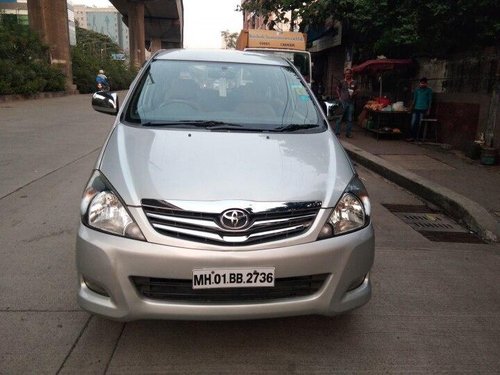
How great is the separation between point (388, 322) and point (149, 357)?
1.58 meters

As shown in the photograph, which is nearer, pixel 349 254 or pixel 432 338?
pixel 349 254

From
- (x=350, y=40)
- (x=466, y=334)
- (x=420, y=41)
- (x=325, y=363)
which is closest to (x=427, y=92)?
(x=420, y=41)

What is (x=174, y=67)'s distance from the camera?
412 centimetres

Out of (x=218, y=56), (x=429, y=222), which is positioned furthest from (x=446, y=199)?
(x=218, y=56)

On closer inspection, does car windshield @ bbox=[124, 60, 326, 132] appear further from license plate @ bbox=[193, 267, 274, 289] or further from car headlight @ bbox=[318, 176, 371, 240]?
license plate @ bbox=[193, 267, 274, 289]

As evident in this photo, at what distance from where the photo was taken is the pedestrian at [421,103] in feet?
35.4

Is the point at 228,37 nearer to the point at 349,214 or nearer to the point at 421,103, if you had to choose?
the point at 421,103

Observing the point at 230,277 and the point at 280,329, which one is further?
the point at 280,329

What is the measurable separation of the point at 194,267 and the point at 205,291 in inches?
6.1

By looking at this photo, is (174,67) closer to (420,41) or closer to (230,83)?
(230,83)

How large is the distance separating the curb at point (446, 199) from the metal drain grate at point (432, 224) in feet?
0.34

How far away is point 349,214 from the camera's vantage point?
271cm

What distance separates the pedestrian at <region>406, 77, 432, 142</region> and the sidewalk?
0.54 metres

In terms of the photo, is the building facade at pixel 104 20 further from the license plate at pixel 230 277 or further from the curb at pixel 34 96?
the license plate at pixel 230 277
